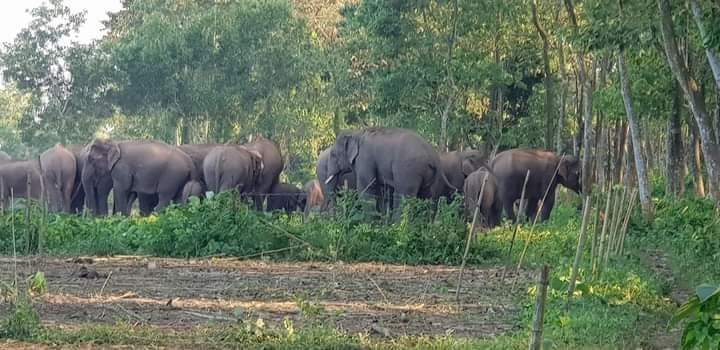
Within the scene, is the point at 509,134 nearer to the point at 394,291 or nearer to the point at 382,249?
the point at 382,249

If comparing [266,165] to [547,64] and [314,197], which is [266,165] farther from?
[547,64]

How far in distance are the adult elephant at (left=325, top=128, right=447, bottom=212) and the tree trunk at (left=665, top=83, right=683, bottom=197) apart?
5.15m

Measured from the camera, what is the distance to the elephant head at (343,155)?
27.9 m

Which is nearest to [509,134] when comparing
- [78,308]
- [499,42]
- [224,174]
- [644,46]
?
[499,42]

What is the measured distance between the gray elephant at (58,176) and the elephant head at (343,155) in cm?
760

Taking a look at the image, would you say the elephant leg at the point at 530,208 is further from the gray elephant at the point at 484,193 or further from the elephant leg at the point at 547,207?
the gray elephant at the point at 484,193

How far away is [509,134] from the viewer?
1527 inches

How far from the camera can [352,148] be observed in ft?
91.6

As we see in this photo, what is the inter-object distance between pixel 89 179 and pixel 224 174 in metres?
3.47

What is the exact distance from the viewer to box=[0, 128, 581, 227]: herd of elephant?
27.9m

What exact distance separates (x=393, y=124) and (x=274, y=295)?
28.9 m

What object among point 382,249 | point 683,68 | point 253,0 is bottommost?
point 382,249

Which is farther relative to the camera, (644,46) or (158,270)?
(644,46)

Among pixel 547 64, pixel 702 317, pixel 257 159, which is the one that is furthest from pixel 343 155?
pixel 702 317
